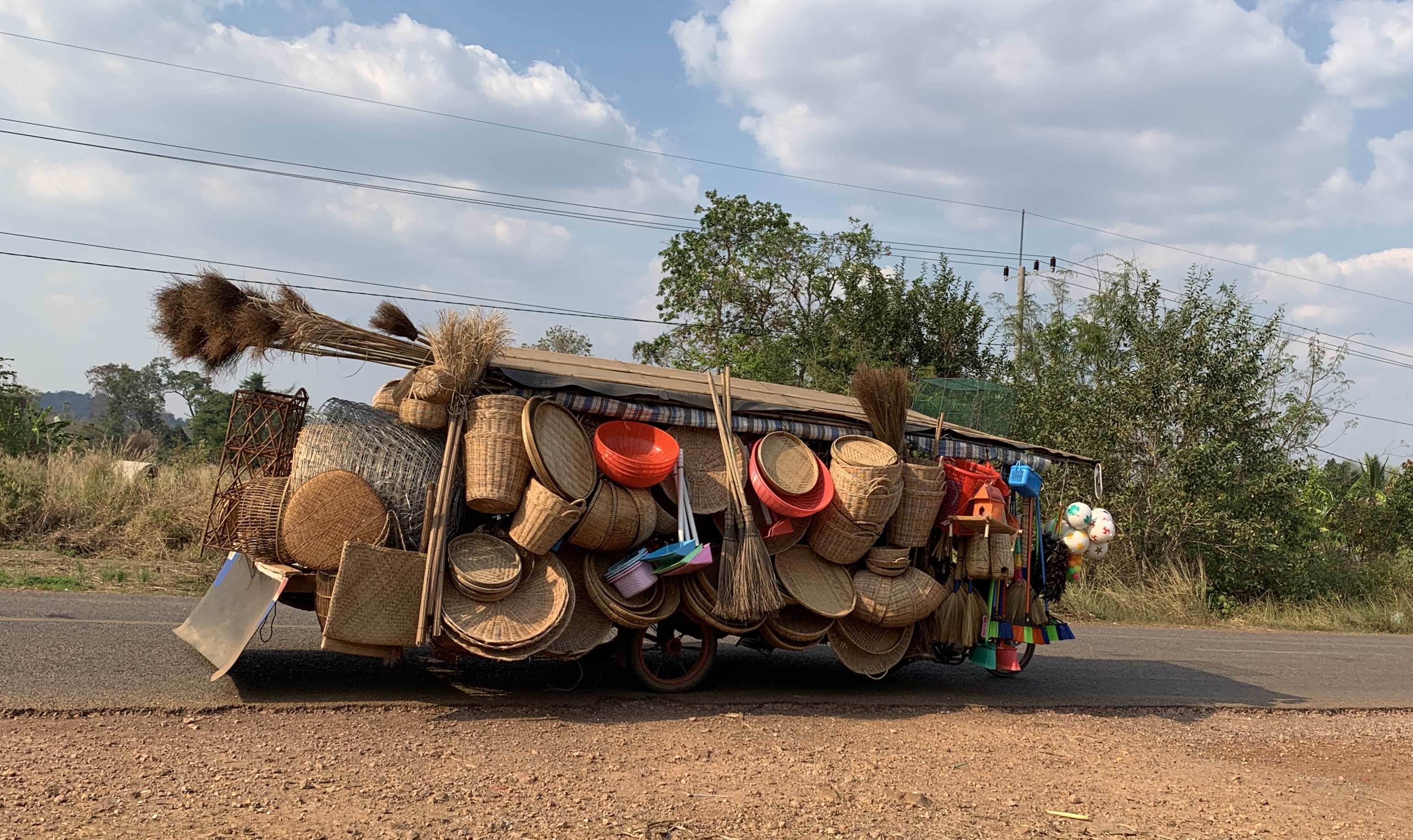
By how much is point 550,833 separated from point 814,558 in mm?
3757

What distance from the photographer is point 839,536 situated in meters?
7.54

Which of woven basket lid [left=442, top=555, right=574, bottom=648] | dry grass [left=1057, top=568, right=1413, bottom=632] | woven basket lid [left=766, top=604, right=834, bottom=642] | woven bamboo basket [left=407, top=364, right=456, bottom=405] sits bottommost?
dry grass [left=1057, top=568, right=1413, bottom=632]

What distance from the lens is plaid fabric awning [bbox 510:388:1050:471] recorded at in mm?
7070

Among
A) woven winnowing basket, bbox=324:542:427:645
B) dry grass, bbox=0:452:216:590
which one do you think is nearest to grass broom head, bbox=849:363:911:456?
woven winnowing basket, bbox=324:542:427:645

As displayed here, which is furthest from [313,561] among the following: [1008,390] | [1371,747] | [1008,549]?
[1008,390]

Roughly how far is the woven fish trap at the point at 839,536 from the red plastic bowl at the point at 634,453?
3.95 ft

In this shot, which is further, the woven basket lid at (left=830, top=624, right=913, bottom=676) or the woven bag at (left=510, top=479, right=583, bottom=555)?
the woven basket lid at (left=830, top=624, right=913, bottom=676)

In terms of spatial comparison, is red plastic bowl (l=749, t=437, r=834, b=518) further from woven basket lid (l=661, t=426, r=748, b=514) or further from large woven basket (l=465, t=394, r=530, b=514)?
large woven basket (l=465, t=394, r=530, b=514)

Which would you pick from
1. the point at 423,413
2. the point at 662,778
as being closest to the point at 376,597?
the point at 423,413

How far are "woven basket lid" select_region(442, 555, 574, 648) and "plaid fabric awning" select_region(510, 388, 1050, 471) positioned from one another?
110 cm

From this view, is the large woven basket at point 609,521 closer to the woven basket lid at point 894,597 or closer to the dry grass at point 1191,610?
the woven basket lid at point 894,597

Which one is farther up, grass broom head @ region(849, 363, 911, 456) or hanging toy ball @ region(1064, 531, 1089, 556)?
grass broom head @ region(849, 363, 911, 456)

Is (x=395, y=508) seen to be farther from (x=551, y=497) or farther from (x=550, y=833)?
(x=550, y=833)

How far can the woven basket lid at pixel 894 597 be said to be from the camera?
760 cm
